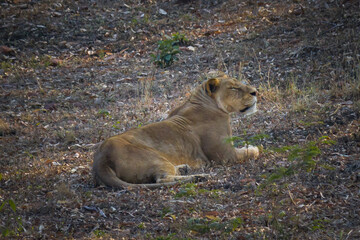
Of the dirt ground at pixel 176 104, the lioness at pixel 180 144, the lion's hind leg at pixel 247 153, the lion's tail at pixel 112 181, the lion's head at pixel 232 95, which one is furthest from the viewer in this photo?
the lion's head at pixel 232 95

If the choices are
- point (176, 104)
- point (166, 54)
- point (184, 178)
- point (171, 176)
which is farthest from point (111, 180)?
point (166, 54)

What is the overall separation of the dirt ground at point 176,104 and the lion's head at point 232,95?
506mm

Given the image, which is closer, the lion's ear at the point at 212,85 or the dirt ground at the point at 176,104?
the dirt ground at the point at 176,104

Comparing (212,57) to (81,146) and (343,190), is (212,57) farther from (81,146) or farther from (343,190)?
(343,190)

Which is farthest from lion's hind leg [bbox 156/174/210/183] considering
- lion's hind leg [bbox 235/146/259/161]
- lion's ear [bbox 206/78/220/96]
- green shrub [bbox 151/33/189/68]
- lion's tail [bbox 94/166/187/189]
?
green shrub [bbox 151/33/189/68]

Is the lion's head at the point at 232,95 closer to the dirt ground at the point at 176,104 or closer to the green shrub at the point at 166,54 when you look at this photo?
the dirt ground at the point at 176,104

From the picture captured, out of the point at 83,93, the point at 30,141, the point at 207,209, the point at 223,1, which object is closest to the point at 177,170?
the point at 207,209

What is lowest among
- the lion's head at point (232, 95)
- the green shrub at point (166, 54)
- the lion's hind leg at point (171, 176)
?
the green shrub at point (166, 54)

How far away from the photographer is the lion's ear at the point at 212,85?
718cm

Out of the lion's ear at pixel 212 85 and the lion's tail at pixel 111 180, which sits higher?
the lion's ear at pixel 212 85

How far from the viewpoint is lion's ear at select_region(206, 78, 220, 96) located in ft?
23.6

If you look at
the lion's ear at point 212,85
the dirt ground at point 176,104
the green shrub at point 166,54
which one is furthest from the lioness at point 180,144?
the green shrub at point 166,54

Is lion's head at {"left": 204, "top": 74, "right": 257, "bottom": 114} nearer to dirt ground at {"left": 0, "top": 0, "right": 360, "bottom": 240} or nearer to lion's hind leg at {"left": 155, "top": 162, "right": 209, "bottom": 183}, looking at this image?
dirt ground at {"left": 0, "top": 0, "right": 360, "bottom": 240}

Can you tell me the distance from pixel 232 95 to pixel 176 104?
8.57 feet
